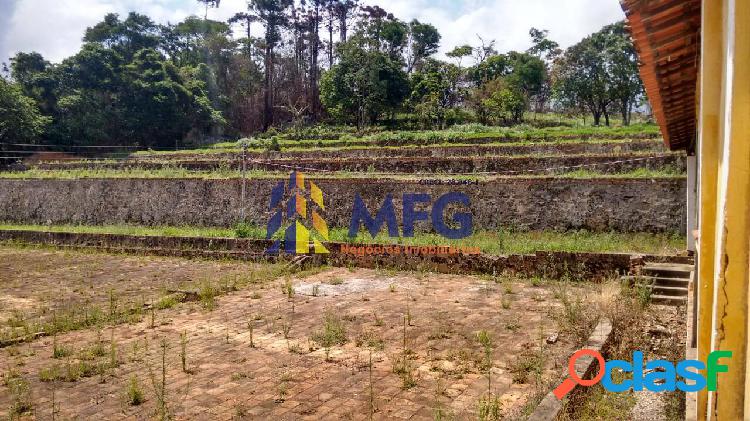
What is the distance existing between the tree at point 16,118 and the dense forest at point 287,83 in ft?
0.21

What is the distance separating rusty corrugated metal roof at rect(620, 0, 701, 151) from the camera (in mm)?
2831

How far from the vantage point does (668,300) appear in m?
7.85

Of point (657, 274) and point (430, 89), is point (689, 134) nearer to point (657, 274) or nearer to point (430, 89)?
point (657, 274)

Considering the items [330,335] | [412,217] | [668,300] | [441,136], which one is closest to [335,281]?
[330,335]

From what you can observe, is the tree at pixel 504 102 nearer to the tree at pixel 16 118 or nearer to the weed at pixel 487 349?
the tree at pixel 16 118

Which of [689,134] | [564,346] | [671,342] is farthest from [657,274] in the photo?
[564,346]

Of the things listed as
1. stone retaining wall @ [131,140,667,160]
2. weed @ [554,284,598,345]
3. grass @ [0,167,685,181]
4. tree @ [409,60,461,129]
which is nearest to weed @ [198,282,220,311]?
weed @ [554,284,598,345]

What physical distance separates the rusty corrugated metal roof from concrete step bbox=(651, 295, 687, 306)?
3.24 meters

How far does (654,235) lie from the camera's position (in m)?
11.7

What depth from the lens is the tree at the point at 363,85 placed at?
102 ft

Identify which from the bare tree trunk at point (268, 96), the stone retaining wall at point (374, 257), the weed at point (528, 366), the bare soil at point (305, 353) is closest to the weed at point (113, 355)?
the bare soil at point (305, 353)

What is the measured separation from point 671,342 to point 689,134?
3.79m

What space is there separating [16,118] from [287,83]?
17.9m

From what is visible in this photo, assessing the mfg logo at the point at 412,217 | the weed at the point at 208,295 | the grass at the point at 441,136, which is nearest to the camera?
the weed at the point at 208,295
